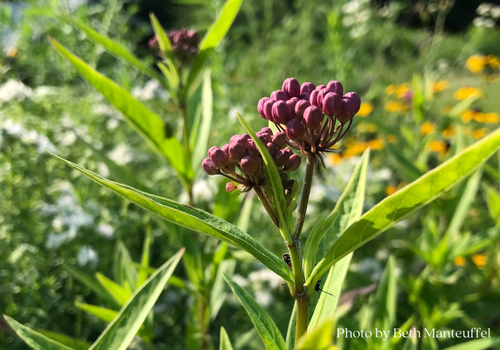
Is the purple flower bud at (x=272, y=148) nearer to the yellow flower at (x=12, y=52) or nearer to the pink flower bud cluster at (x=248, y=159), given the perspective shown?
the pink flower bud cluster at (x=248, y=159)

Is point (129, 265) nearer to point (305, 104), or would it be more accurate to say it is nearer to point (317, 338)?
point (305, 104)

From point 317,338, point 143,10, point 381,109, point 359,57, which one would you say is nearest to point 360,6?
point 359,57

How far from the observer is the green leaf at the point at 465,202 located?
5.94ft

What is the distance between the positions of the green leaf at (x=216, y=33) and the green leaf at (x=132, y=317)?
0.69m

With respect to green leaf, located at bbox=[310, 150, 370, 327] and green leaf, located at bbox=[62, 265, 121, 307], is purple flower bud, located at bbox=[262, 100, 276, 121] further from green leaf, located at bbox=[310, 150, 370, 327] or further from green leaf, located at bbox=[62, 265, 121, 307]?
green leaf, located at bbox=[62, 265, 121, 307]

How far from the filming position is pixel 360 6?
3316mm

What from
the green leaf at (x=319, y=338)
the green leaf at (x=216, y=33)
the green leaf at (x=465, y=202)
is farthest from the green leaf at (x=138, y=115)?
the green leaf at (x=465, y=202)

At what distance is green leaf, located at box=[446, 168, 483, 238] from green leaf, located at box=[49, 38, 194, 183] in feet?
4.22

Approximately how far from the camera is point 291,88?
0.76m

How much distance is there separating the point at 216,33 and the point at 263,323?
849 mm

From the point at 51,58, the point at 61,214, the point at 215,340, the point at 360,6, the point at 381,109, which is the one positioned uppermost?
the point at 381,109

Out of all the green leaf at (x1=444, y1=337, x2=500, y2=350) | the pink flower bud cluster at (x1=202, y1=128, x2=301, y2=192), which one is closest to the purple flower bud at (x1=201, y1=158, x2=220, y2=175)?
the pink flower bud cluster at (x1=202, y1=128, x2=301, y2=192)

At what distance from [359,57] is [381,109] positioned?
1567 mm

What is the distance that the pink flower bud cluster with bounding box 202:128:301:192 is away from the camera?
648 mm
